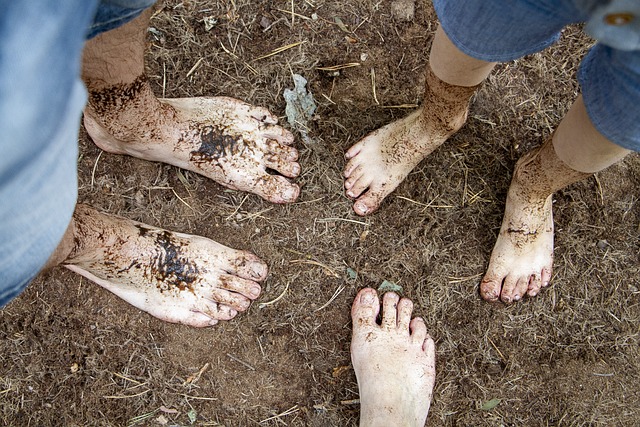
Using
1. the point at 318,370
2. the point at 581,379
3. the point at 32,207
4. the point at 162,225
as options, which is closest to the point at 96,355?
the point at 162,225

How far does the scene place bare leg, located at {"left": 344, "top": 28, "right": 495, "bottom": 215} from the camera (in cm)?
139

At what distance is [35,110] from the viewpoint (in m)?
0.48

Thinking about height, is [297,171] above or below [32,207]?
below

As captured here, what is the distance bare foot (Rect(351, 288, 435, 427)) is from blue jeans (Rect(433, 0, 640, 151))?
961 mm

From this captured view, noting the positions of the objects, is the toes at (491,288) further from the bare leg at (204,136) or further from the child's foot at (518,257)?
the bare leg at (204,136)

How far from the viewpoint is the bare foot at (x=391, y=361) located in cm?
165

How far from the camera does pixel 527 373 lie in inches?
70.7

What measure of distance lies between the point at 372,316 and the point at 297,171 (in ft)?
1.85

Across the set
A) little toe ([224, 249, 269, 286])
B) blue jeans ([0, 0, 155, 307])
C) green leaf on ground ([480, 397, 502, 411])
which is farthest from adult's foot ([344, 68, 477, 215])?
blue jeans ([0, 0, 155, 307])

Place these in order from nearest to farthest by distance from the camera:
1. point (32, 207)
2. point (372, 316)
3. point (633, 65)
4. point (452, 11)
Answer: point (32, 207)
point (633, 65)
point (452, 11)
point (372, 316)

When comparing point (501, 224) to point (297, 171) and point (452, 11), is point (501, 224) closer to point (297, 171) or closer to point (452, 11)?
point (297, 171)

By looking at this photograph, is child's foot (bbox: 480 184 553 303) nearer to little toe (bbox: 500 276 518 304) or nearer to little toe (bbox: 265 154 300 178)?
Answer: little toe (bbox: 500 276 518 304)

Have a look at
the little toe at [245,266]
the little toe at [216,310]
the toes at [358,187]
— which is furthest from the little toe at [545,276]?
the little toe at [216,310]

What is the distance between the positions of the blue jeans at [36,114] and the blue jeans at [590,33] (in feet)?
2.13
